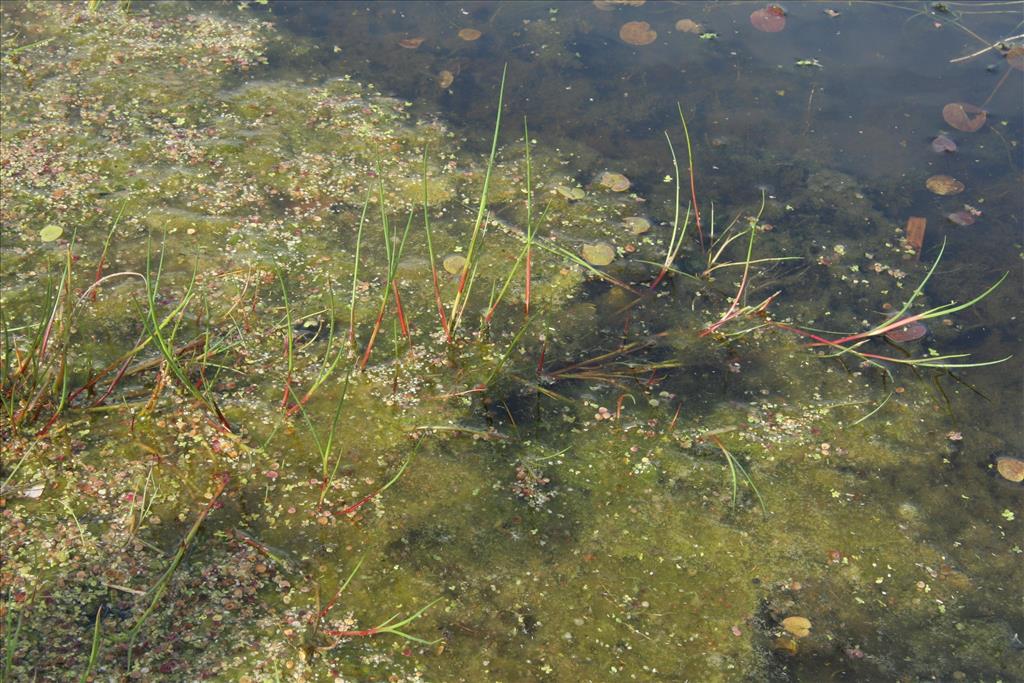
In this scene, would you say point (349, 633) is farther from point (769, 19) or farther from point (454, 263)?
point (769, 19)

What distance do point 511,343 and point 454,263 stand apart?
1.54 feet

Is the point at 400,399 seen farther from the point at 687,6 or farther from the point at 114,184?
the point at 687,6

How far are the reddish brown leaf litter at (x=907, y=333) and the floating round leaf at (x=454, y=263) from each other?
137cm

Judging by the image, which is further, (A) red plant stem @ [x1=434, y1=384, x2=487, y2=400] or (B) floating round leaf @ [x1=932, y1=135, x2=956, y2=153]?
(B) floating round leaf @ [x1=932, y1=135, x2=956, y2=153]

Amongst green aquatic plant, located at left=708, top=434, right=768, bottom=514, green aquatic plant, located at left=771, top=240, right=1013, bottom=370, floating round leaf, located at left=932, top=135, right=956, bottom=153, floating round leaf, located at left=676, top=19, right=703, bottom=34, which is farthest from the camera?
floating round leaf, located at left=676, top=19, right=703, bottom=34

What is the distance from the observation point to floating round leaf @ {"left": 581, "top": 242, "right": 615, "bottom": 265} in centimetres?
295

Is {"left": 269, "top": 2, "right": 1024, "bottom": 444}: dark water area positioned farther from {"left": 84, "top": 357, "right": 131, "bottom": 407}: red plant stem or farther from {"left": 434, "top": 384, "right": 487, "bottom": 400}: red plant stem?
{"left": 84, "top": 357, "right": 131, "bottom": 407}: red plant stem

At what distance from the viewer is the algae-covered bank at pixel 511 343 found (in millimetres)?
1956

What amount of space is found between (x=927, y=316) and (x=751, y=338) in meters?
0.52

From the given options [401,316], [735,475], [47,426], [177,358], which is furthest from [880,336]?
[47,426]

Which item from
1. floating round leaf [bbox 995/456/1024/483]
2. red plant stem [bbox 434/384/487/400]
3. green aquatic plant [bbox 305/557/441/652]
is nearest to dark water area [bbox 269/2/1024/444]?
floating round leaf [bbox 995/456/1024/483]

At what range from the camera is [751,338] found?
2740mm

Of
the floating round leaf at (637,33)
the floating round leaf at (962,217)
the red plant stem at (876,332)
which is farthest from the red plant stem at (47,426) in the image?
the floating round leaf at (962,217)

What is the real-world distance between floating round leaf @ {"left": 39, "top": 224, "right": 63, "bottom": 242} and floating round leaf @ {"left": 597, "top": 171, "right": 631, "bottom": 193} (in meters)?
1.84
